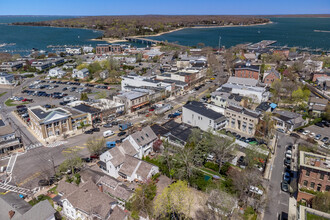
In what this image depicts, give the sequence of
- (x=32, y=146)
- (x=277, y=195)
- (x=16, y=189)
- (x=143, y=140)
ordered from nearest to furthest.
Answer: (x=277, y=195), (x=16, y=189), (x=143, y=140), (x=32, y=146)

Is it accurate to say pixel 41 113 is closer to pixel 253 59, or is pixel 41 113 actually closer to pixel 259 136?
pixel 259 136

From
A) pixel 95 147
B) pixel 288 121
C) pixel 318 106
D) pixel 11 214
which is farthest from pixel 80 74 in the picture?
pixel 318 106

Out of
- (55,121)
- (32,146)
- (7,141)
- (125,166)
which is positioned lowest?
(32,146)

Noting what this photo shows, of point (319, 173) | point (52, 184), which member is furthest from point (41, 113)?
point (319, 173)

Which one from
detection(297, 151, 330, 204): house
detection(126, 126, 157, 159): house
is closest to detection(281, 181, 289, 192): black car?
detection(297, 151, 330, 204): house

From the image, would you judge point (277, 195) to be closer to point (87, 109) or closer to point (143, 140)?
point (143, 140)

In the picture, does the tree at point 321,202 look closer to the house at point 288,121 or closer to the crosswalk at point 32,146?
the house at point 288,121

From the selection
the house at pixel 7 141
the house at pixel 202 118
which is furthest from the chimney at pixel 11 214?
the house at pixel 202 118
